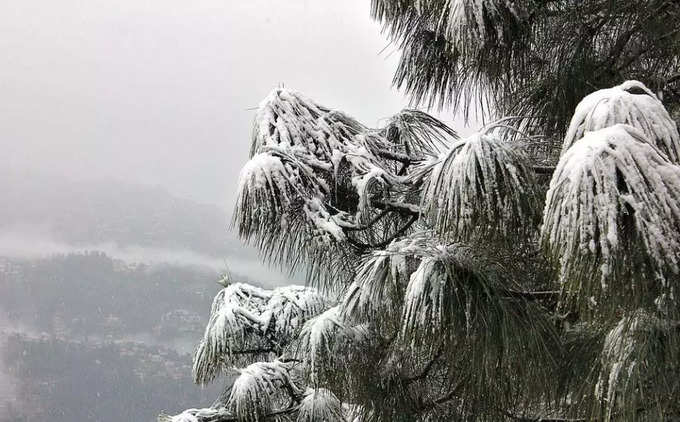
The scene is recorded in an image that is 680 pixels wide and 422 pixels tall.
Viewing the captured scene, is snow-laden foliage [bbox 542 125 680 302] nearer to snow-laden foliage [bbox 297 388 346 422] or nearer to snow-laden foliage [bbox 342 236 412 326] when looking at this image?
snow-laden foliage [bbox 342 236 412 326]

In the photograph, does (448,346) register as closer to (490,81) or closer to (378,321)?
(378,321)

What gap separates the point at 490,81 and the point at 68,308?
140m

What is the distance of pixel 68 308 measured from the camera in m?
127

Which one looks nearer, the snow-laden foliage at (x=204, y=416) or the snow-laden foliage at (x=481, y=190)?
the snow-laden foliage at (x=481, y=190)

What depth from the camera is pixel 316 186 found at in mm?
1189

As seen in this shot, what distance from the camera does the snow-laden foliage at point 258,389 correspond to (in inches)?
67.6

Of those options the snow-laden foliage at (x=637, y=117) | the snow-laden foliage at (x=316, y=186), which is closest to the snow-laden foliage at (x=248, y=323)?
the snow-laden foliage at (x=316, y=186)

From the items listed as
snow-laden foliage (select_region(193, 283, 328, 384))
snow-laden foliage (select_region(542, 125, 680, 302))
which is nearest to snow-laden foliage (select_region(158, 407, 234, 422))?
snow-laden foliage (select_region(193, 283, 328, 384))

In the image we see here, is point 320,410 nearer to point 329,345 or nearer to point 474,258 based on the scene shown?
point 329,345

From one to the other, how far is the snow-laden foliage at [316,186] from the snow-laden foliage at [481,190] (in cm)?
39

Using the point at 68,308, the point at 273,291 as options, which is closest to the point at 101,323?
the point at 68,308

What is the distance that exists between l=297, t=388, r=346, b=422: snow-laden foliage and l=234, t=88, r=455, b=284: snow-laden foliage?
21.1 inches

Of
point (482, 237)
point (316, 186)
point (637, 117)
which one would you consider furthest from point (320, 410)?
point (637, 117)

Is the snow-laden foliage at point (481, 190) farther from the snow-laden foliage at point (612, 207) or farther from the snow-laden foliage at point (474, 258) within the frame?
the snow-laden foliage at point (612, 207)
